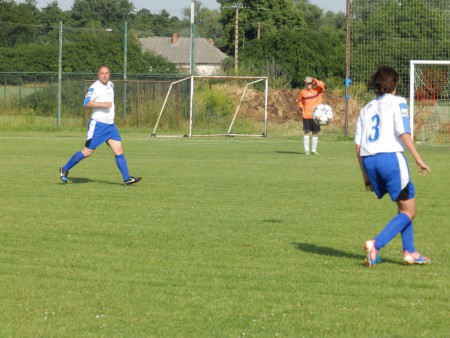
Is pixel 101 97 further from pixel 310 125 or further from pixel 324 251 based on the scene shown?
pixel 310 125

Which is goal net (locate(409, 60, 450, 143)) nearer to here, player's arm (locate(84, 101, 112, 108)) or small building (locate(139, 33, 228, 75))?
player's arm (locate(84, 101, 112, 108))

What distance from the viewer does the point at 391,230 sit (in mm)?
8477

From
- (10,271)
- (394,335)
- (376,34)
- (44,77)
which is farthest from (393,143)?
(44,77)

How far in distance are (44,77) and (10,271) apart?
3706cm

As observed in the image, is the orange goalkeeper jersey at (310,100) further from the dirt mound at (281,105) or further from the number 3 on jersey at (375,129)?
the dirt mound at (281,105)

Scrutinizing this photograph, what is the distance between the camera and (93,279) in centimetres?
796

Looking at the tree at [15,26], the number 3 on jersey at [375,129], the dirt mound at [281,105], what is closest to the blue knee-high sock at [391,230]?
the number 3 on jersey at [375,129]

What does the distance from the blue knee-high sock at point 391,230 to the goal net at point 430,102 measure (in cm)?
2357

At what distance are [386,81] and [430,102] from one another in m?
24.3

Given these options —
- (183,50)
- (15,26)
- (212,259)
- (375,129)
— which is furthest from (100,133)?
(183,50)

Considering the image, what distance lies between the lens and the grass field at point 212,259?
6.54 metres

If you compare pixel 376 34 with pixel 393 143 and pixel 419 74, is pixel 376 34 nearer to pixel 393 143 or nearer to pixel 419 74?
pixel 419 74

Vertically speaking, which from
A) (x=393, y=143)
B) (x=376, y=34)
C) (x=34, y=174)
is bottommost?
(x=34, y=174)

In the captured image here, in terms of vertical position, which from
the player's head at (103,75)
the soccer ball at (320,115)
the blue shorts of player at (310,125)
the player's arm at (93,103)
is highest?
the player's head at (103,75)
